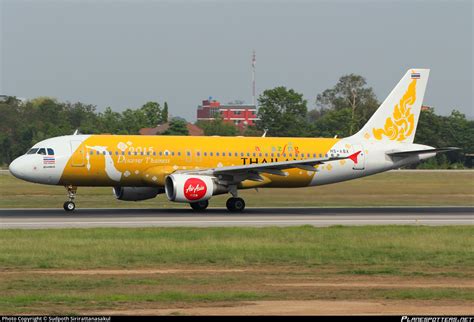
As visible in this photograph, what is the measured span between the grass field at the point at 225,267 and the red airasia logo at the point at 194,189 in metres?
7.31

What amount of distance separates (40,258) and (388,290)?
32.1 feet

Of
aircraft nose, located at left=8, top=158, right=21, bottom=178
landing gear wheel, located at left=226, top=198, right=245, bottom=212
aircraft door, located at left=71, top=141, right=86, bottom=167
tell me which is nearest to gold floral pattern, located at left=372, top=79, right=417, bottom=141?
landing gear wheel, located at left=226, top=198, right=245, bottom=212

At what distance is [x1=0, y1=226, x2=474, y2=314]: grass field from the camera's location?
61.5 feet

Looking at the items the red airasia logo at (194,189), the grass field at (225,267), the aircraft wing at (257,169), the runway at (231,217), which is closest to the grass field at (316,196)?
the runway at (231,217)

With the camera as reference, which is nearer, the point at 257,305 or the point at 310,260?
the point at 257,305

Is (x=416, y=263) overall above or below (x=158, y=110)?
below

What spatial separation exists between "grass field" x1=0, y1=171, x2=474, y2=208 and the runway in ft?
15.6

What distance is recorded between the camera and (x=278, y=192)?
5572cm

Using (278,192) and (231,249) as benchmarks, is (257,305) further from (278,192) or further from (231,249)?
(278,192)

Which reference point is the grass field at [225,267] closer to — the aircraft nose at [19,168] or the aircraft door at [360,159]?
the aircraft nose at [19,168]

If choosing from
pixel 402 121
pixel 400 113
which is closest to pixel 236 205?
pixel 402 121

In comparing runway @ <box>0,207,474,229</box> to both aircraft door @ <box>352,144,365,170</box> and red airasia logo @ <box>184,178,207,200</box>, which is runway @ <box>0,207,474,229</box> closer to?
red airasia logo @ <box>184,178,207,200</box>

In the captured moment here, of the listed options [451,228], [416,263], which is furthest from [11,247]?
[451,228]

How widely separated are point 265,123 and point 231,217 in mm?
70041
